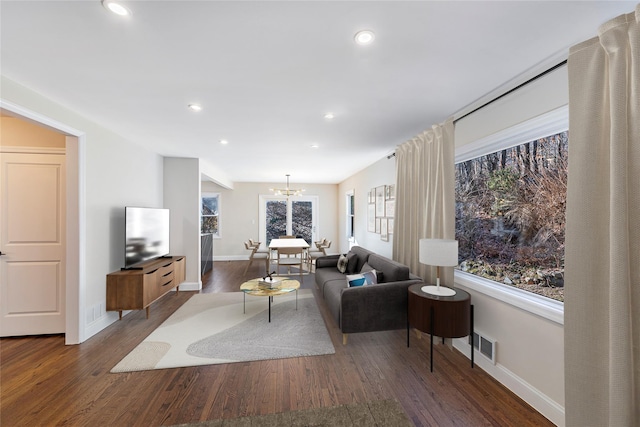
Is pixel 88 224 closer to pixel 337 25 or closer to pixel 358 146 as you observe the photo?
pixel 337 25

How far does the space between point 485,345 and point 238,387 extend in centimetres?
223

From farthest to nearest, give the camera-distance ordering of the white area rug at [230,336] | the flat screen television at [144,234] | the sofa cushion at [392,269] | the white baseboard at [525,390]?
1. the flat screen television at [144,234]
2. the sofa cushion at [392,269]
3. the white area rug at [230,336]
4. the white baseboard at [525,390]

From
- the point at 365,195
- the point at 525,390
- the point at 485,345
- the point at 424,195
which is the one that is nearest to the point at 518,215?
the point at 424,195

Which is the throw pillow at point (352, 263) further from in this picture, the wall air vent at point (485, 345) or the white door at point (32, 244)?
the white door at point (32, 244)

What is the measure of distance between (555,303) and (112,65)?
365 cm

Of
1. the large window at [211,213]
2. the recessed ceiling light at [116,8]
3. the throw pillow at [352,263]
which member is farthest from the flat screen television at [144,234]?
the large window at [211,213]

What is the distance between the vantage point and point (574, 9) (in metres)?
1.38

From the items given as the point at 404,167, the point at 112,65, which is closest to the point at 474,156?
the point at 404,167

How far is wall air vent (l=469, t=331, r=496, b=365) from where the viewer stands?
2318 millimetres

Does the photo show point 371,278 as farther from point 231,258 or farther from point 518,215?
point 231,258

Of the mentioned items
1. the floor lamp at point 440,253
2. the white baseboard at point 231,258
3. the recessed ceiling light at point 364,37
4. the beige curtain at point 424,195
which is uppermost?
the recessed ceiling light at point 364,37

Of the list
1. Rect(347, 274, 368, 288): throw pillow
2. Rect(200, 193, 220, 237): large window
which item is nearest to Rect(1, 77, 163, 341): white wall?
Rect(347, 274, 368, 288): throw pillow

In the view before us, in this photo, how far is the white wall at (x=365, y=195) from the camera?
4770 mm

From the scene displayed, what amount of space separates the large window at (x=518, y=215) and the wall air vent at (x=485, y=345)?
540 millimetres
